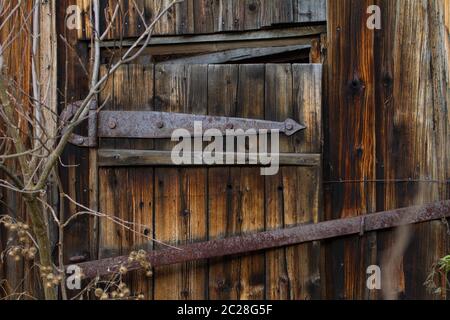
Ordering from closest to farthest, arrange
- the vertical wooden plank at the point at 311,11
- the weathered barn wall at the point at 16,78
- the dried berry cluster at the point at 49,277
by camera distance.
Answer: the dried berry cluster at the point at 49,277 → the vertical wooden plank at the point at 311,11 → the weathered barn wall at the point at 16,78

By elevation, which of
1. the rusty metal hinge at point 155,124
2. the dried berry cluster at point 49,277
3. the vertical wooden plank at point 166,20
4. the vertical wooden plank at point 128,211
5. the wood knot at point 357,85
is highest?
the vertical wooden plank at point 166,20

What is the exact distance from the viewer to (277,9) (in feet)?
12.6

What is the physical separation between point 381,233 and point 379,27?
1.15 metres

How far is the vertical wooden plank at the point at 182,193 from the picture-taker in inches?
152

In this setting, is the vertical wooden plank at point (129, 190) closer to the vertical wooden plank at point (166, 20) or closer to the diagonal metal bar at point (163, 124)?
the diagonal metal bar at point (163, 124)

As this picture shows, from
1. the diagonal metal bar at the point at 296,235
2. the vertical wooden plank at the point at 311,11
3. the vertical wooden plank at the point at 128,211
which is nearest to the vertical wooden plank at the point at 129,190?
the vertical wooden plank at the point at 128,211

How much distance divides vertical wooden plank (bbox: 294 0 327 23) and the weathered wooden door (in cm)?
28

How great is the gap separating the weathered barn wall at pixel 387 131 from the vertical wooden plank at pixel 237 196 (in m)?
0.40

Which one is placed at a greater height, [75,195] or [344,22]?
[344,22]

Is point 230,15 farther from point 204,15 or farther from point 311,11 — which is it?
point 311,11

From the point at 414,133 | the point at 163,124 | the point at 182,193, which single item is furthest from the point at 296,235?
the point at 163,124
